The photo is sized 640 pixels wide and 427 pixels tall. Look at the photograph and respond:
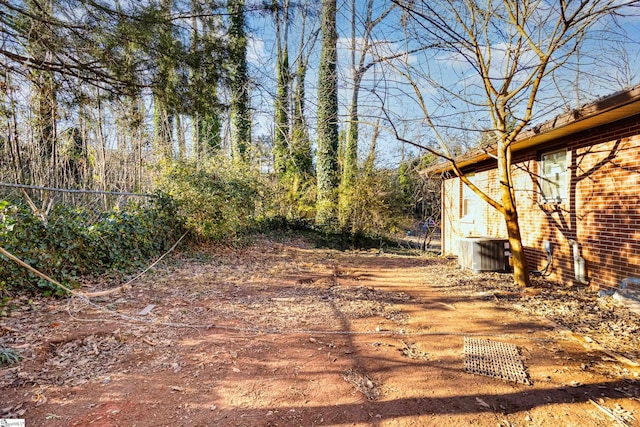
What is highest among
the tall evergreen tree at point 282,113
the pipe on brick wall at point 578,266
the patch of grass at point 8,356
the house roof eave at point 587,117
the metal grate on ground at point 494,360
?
the tall evergreen tree at point 282,113

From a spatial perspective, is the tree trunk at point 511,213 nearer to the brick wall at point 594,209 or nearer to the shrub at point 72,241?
the brick wall at point 594,209

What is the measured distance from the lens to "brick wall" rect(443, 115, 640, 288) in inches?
182

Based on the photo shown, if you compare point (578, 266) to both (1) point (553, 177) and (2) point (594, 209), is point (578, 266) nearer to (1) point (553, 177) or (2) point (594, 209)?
(2) point (594, 209)

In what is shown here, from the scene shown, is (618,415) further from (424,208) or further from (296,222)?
(424,208)

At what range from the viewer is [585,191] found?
535 centimetres

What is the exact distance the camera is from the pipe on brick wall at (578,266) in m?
5.34

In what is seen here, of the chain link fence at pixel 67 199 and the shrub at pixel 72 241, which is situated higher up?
the chain link fence at pixel 67 199

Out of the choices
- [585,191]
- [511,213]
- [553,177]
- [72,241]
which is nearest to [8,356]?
[72,241]

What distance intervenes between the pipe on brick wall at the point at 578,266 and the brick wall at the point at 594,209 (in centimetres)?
6

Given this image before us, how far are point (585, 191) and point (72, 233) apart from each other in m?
7.81

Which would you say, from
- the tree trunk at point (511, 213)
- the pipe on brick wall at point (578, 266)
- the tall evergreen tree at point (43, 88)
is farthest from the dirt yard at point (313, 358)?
the tall evergreen tree at point (43, 88)

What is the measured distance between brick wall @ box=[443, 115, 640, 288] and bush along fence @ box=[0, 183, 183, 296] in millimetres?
7365

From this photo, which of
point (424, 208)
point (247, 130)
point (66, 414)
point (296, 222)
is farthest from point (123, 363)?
point (424, 208)

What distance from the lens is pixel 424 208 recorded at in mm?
14688
